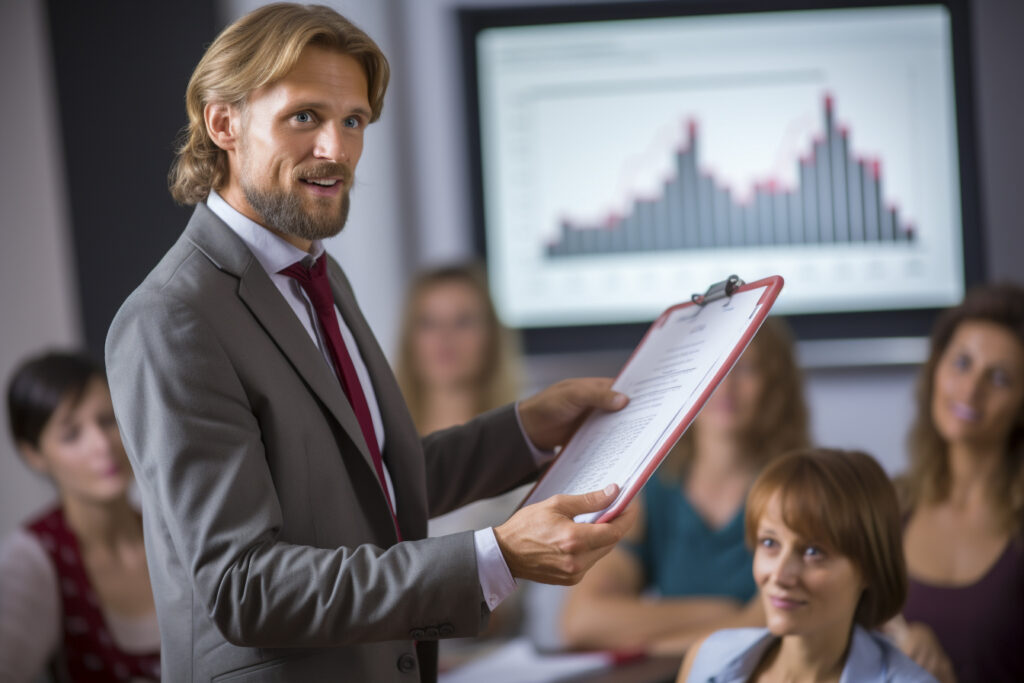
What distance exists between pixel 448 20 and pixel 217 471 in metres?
2.96

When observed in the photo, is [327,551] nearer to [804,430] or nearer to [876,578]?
[876,578]

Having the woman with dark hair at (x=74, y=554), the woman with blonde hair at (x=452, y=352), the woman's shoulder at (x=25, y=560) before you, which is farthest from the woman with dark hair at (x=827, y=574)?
the woman with blonde hair at (x=452, y=352)

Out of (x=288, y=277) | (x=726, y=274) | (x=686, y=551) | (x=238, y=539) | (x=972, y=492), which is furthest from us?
(x=726, y=274)

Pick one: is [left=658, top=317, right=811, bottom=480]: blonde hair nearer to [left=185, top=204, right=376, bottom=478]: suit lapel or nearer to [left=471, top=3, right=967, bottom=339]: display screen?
[left=471, top=3, right=967, bottom=339]: display screen

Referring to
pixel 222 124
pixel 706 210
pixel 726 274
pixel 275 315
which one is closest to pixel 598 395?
pixel 275 315

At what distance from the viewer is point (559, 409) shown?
1562 millimetres

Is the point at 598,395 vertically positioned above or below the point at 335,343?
below

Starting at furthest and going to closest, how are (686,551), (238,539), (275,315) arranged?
1. (686,551)
2. (275,315)
3. (238,539)

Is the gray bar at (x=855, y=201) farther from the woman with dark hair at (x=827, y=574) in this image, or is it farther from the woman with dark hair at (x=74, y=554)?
the woman with dark hair at (x=74, y=554)

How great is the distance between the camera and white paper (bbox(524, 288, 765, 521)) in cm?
118

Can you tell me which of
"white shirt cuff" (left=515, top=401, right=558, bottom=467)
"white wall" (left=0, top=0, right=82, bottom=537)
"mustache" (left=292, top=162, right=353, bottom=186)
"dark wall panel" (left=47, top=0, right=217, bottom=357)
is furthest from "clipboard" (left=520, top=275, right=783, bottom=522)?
"white wall" (left=0, top=0, right=82, bottom=537)

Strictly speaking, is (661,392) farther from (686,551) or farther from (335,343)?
(686,551)

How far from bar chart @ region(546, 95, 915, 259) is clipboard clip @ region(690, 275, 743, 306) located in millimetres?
2269

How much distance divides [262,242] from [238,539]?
403mm
